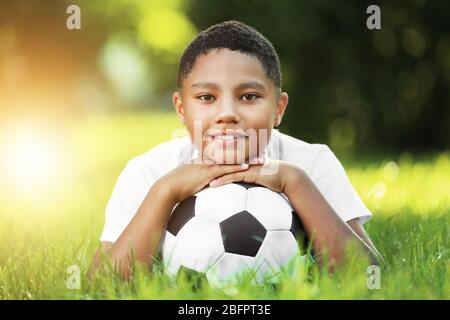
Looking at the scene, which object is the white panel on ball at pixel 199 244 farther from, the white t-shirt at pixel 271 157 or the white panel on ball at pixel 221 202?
the white t-shirt at pixel 271 157

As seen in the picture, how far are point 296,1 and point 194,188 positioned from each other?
268 inches

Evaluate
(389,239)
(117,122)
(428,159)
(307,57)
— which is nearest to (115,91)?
(117,122)

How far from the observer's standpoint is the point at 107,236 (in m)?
3.89

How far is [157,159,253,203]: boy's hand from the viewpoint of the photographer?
3463mm

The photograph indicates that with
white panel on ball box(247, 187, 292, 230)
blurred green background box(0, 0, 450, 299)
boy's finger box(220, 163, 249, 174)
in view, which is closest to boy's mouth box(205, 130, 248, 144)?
boy's finger box(220, 163, 249, 174)

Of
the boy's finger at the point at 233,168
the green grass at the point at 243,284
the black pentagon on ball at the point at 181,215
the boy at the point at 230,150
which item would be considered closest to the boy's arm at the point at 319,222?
the boy at the point at 230,150

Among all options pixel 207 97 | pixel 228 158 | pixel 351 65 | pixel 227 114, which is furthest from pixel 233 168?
pixel 351 65

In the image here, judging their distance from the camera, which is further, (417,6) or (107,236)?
(417,6)

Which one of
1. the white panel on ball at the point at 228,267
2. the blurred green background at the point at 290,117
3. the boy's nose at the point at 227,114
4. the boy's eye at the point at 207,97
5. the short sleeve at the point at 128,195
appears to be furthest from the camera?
the blurred green background at the point at 290,117

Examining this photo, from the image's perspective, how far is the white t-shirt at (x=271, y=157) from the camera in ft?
12.8

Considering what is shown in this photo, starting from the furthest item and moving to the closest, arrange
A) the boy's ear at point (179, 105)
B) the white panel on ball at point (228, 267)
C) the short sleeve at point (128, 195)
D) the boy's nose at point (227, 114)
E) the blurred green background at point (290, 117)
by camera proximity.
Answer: the blurred green background at point (290, 117), the short sleeve at point (128, 195), the boy's ear at point (179, 105), the boy's nose at point (227, 114), the white panel on ball at point (228, 267)

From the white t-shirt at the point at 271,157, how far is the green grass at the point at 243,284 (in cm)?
31

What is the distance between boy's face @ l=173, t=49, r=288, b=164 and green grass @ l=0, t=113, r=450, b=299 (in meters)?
0.66

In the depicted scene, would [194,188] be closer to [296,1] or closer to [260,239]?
[260,239]
